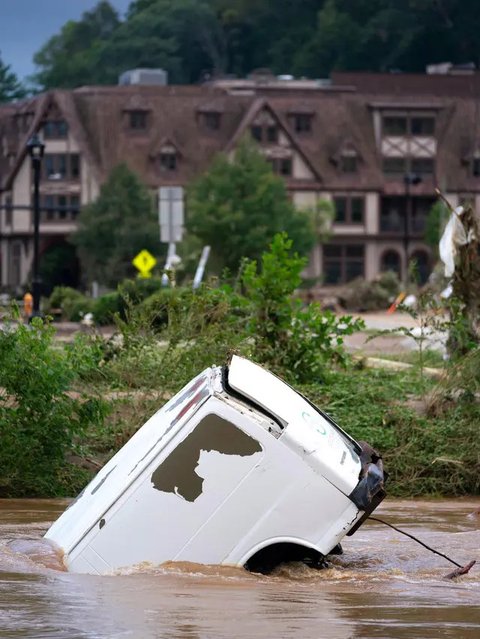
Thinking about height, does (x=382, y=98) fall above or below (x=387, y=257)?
above

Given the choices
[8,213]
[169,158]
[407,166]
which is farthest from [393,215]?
[8,213]

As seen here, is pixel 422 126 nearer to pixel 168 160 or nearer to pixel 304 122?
pixel 304 122

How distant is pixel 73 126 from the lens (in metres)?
99.9

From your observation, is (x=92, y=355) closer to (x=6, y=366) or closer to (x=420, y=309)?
(x=6, y=366)

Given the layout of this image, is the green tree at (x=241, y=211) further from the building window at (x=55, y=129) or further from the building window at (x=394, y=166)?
the building window at (x=394, y=166)

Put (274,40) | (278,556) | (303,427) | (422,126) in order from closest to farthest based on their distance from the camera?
(303,427)
(278,556)
(422,126)
(274,40)

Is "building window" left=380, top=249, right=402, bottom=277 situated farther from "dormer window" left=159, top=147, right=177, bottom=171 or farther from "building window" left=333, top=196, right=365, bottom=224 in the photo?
"dormer window" left=159, top=147, right=177, bottom=171

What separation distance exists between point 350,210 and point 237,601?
93.0 meters

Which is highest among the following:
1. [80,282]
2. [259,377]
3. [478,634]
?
[259,377]

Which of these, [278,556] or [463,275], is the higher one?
[463,275]

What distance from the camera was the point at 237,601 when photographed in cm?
1147

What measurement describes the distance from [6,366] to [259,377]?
5.80 metres

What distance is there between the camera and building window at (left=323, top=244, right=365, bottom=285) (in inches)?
4099

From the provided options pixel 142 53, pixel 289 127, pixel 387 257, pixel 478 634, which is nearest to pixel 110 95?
pixel 289 127
